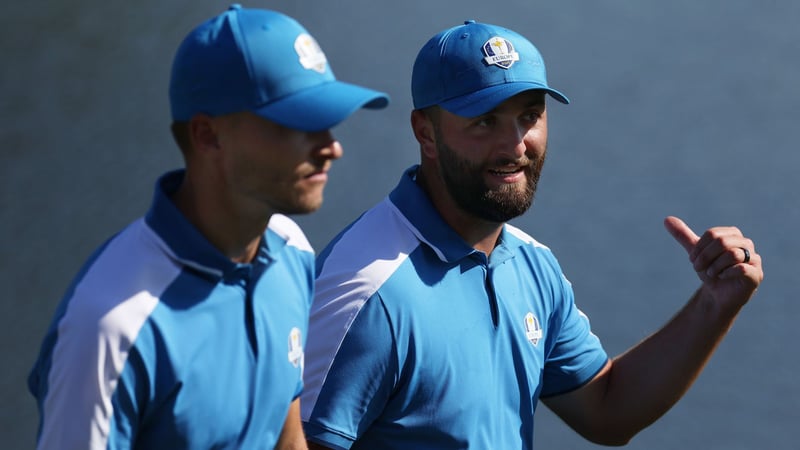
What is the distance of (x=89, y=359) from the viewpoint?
1646 mm

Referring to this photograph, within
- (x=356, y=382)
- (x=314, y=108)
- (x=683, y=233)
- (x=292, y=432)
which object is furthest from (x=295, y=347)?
(x=683, y=233)

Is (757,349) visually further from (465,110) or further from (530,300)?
(465,110)

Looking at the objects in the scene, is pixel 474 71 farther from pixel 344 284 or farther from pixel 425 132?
pixel 344 284

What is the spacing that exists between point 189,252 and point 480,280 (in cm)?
81

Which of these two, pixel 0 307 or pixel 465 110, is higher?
pixel 465 110

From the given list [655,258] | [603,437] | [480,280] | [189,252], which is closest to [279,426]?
[189,252]

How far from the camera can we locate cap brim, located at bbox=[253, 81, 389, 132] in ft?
5.79

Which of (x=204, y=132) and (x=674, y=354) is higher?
(x=204, y=132)

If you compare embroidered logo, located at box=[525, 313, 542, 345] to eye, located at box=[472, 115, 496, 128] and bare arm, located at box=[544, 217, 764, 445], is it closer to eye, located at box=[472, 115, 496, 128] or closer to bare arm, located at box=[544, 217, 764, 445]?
bare arm, located at box=[544, 217, 764, 445]

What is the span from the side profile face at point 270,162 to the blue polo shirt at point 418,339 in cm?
54

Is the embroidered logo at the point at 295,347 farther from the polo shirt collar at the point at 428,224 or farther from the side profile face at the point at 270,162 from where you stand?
the polo shirt collar at the point at 428,224

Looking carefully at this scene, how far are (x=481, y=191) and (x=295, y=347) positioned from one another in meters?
0.59

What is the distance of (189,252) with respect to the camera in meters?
1.80

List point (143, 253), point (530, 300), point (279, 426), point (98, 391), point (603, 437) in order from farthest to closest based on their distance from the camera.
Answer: point (603, 437)
point (530, 300)
point (279, 426)
point (143, 253)
point (98, 391)
